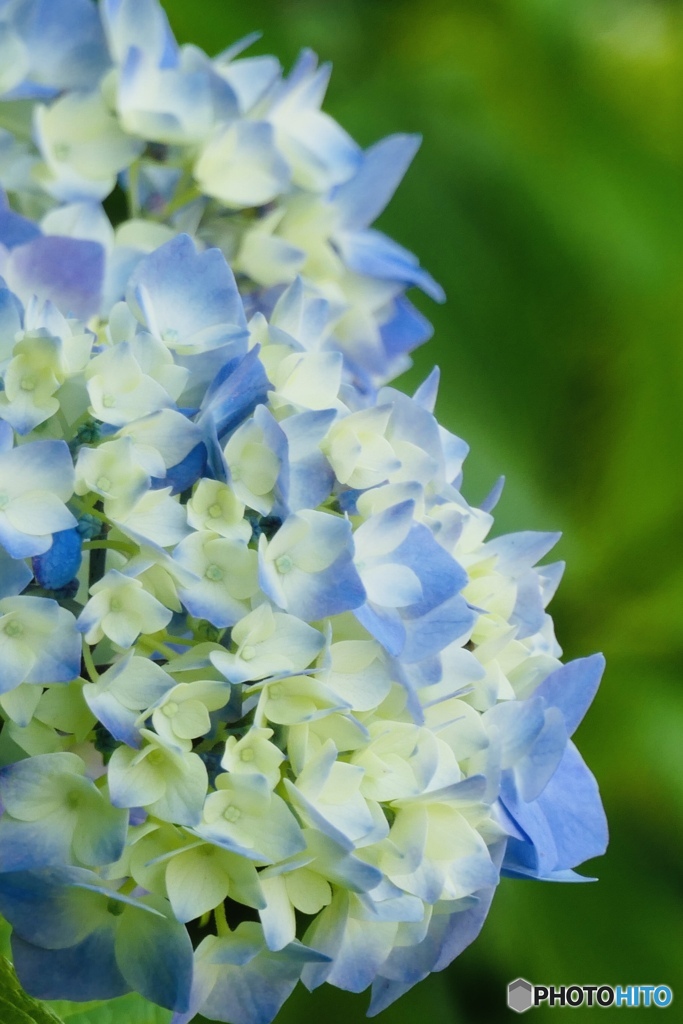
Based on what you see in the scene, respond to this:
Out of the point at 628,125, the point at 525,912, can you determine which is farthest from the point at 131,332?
the point at 628,125

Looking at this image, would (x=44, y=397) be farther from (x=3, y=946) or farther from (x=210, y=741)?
(x=3, y=946)

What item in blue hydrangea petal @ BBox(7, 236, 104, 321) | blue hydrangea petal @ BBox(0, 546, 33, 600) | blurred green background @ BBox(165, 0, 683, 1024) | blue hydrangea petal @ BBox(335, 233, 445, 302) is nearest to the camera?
blue hydrangea petal @ BBox(0, 546, 33, 600)

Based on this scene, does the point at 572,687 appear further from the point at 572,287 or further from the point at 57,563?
the point at 572,287

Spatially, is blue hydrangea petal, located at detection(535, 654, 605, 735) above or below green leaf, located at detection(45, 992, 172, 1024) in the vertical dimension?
above

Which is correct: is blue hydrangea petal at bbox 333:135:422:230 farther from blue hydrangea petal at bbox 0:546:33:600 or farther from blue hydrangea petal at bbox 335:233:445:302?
blue hydrangea petal at bbox 0:546:33:600

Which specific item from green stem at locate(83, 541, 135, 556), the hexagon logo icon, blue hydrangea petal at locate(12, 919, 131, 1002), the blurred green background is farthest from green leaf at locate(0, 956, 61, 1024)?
the blurred green background

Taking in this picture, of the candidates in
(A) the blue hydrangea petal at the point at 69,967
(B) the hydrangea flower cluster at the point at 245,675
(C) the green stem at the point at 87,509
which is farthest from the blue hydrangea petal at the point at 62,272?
(A) the blue hydrangea petal at the point at 69,967
